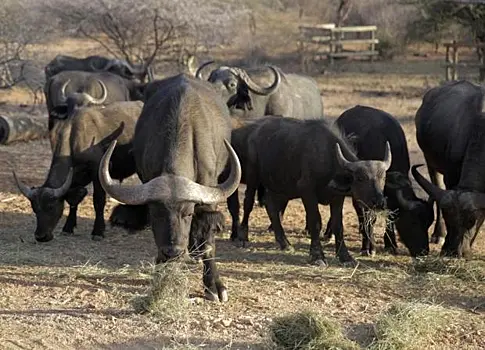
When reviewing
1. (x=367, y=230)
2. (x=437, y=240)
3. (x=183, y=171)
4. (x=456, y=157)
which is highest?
(x=183, y=171)

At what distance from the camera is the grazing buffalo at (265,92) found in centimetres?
1407

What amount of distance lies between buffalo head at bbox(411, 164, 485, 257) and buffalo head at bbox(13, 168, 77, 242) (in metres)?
4.40

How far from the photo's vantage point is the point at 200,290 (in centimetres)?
885

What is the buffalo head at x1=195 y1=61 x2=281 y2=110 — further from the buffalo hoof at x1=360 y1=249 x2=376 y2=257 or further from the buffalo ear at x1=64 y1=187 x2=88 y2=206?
the buffalo hoof at x1=360 y1=249 x2=376 y2=257

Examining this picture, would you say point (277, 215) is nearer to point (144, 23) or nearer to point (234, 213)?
point (234, 213)

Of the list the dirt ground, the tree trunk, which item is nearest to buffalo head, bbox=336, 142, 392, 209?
the dirt ground

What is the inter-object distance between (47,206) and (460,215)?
485 centimetres

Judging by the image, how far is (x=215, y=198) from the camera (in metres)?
8.15

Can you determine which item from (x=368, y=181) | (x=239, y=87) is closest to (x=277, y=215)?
(x=368, y=181)

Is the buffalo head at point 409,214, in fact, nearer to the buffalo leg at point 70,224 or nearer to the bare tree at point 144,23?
the buffalo leg at point 70,224

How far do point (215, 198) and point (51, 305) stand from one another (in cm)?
180

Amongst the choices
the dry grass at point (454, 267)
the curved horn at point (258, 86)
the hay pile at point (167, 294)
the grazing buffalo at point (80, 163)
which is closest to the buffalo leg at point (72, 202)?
the grazing buffalo at point (80, 163)

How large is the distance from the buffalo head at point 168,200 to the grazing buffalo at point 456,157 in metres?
3.19

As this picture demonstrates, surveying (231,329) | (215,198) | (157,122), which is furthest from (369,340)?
(157,122)
